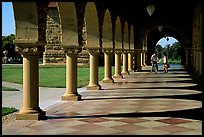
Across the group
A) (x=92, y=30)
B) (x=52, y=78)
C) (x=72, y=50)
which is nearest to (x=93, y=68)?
(x=92, y=30)

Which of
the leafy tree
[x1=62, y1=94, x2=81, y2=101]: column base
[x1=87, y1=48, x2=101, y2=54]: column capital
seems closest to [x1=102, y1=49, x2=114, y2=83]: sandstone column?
[x1=87, y1=48, x2=101, y2=54]: column capital

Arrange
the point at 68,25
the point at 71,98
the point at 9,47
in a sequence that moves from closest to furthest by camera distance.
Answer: the point at 68,25 < the point at 71,98 < the point at 9,47

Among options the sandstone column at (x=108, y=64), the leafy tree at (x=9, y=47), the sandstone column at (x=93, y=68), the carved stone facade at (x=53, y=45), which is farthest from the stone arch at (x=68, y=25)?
the leafy tree at (x=9, y=47)

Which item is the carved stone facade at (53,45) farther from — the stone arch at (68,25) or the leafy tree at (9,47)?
the leafy tree at (9,47)

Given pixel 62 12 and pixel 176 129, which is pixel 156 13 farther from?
pixel 176 129

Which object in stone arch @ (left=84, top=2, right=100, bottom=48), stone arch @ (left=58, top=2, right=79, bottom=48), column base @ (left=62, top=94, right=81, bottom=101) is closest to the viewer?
stone arch @ (left=58, top=2, right=79, bottom=48)

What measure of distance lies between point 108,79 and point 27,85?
35.4 ft

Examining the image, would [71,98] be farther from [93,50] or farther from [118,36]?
[118,36]

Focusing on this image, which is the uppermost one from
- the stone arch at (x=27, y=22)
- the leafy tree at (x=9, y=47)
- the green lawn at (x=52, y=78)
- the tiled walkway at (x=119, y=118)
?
the leafy tree at (x=9, y=47)

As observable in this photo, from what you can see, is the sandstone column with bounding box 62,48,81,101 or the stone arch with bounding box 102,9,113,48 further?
the stone arch with bounding box 102,9,113,48

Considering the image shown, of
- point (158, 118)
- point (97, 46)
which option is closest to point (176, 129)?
point (158, 118)

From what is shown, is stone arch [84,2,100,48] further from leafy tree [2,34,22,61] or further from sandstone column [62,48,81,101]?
leafy tree [2,34,22,61]

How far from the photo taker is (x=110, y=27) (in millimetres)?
18531

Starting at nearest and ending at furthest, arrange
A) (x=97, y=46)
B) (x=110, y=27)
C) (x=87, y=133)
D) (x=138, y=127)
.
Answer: (x=87, y=133) → (x=138, y=127) → (x=97, y=46) → (x=110, y=27)
